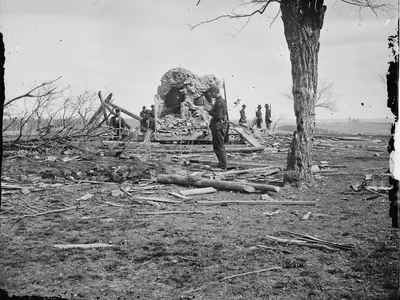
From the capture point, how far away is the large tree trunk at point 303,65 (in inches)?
308

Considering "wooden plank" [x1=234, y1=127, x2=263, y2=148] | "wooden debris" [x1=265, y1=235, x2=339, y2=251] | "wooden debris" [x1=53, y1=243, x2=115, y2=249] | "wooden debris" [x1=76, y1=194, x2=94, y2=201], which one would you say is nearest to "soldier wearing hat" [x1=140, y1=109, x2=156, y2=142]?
"wooden plank" [x1=234, y1=127, x2=263, y2=148]

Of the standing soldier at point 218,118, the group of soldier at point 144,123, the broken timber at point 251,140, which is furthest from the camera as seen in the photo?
the group of soldier at point 144,123

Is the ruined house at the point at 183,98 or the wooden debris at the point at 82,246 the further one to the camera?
the ruined house at the point at 183,98

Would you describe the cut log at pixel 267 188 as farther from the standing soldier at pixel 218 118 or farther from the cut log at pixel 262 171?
the standing soldier at pixel 218 118

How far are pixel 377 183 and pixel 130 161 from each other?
7003 mm

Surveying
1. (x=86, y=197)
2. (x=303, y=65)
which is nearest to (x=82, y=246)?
(x=86, y=197)

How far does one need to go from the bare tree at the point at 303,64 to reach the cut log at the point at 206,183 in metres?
1.20

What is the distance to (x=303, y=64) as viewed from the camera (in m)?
7.95

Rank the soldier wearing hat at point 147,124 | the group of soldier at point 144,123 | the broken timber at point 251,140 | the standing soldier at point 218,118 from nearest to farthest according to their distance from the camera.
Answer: the standing soldier at point 218,118 < the broken timber at point 251,140 < the group of soldier at point 144,123 < the soldier wearing hat at point 147,124

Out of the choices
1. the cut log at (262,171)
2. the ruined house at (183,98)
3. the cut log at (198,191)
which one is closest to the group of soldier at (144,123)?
the ruined house at (183,98)

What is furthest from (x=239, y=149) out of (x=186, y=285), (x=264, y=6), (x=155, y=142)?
(x=186, y=285)

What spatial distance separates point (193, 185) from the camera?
865cm

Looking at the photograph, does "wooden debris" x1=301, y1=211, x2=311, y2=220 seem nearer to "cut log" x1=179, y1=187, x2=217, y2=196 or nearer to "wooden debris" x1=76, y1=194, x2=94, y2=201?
"cut log" x1=179, y1=187, x2=217, y2=196

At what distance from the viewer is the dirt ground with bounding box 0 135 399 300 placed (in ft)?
11.6
